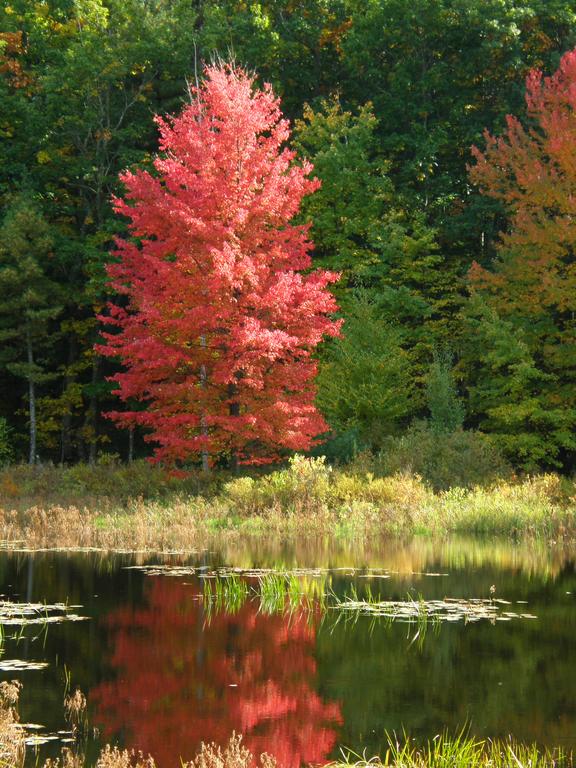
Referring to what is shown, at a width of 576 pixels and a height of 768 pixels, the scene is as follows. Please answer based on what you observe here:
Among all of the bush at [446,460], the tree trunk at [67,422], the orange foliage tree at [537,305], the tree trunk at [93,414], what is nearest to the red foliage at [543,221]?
the orange foliage tree at [537,305]

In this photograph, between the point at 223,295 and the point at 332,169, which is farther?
the point at 332,169

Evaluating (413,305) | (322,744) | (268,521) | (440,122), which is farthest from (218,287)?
(440,122)

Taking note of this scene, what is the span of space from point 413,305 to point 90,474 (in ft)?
44.2

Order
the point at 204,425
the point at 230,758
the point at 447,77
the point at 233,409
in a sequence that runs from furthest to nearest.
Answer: the point at 447,77
the point at 233,409
the point at 204,425
the point at 230,758

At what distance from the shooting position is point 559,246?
3062 cm

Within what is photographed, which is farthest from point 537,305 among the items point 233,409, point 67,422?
point 67,422

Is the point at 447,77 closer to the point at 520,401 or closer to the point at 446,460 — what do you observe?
the point at 520,401

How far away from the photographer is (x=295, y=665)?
1105cm

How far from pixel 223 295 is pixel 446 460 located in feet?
23.4

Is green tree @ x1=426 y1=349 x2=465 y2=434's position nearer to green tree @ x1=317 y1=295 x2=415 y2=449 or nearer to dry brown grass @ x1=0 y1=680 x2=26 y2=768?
green tree @ x1=317 y1=295 x2=415 y2=449

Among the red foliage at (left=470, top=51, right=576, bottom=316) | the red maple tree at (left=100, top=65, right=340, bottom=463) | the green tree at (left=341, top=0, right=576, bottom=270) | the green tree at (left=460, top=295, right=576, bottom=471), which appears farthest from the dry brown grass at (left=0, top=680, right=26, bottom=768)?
the green tree at (left=341, top=0, right=576, bottom=270)

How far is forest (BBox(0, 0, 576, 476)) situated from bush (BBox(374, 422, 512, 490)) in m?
3.93

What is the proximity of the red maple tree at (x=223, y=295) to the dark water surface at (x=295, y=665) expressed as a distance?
9083mm

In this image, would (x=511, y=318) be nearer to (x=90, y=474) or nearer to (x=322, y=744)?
(x=90, y=474)
